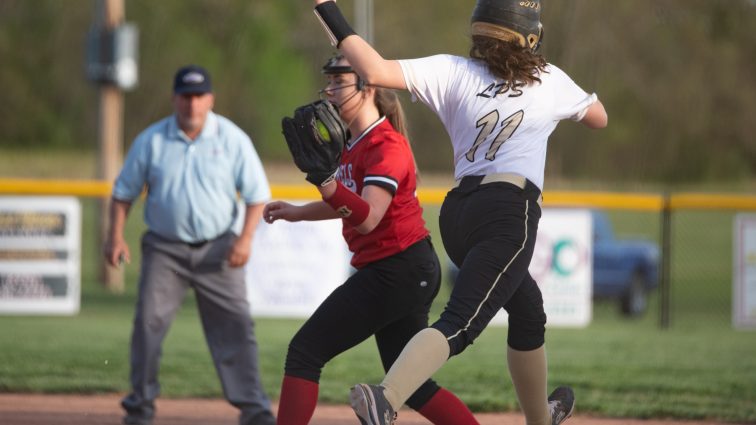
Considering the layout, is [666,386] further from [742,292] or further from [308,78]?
[308,78]

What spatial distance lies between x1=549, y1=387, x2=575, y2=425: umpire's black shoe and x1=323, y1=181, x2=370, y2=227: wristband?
4.41 ft

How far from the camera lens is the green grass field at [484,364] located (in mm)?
7863

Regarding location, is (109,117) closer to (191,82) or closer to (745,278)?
(745,278)

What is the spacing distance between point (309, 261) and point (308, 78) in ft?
55.6

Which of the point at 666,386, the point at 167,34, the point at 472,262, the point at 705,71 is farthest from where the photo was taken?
the point at 705,71

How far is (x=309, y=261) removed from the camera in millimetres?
13023

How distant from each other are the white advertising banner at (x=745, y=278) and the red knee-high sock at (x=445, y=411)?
891 cm

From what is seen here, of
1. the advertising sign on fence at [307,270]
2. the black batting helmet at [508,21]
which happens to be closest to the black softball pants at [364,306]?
the black batting helmet at [508,21]

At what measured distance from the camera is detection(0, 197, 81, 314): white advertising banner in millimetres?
12656

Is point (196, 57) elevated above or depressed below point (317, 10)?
below

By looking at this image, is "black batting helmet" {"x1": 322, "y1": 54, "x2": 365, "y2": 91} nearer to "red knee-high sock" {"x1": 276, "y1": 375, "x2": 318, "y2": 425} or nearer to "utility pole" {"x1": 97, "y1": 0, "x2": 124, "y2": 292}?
"red knee-high sock" {"x1": 276, "y1": 375, "x2": 318, "y2": 425}

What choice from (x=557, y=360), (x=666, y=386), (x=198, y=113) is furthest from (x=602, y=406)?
(x=198, y=113)

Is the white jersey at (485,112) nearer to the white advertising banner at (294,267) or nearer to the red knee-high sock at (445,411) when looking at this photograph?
the red knee-high sock at (445,411)

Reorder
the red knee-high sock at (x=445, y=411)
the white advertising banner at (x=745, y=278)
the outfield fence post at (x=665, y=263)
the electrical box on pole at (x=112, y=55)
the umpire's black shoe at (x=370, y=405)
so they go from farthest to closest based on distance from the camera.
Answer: the electrical box on pole at (x=112, y=55)
the outfield fence post at (x=665, y=263)
the white advertising banner at (x=745, y=278)
the red knee-high sock at (x=445, y=411)
the umpire's black shoe at (x=370, y=405)
